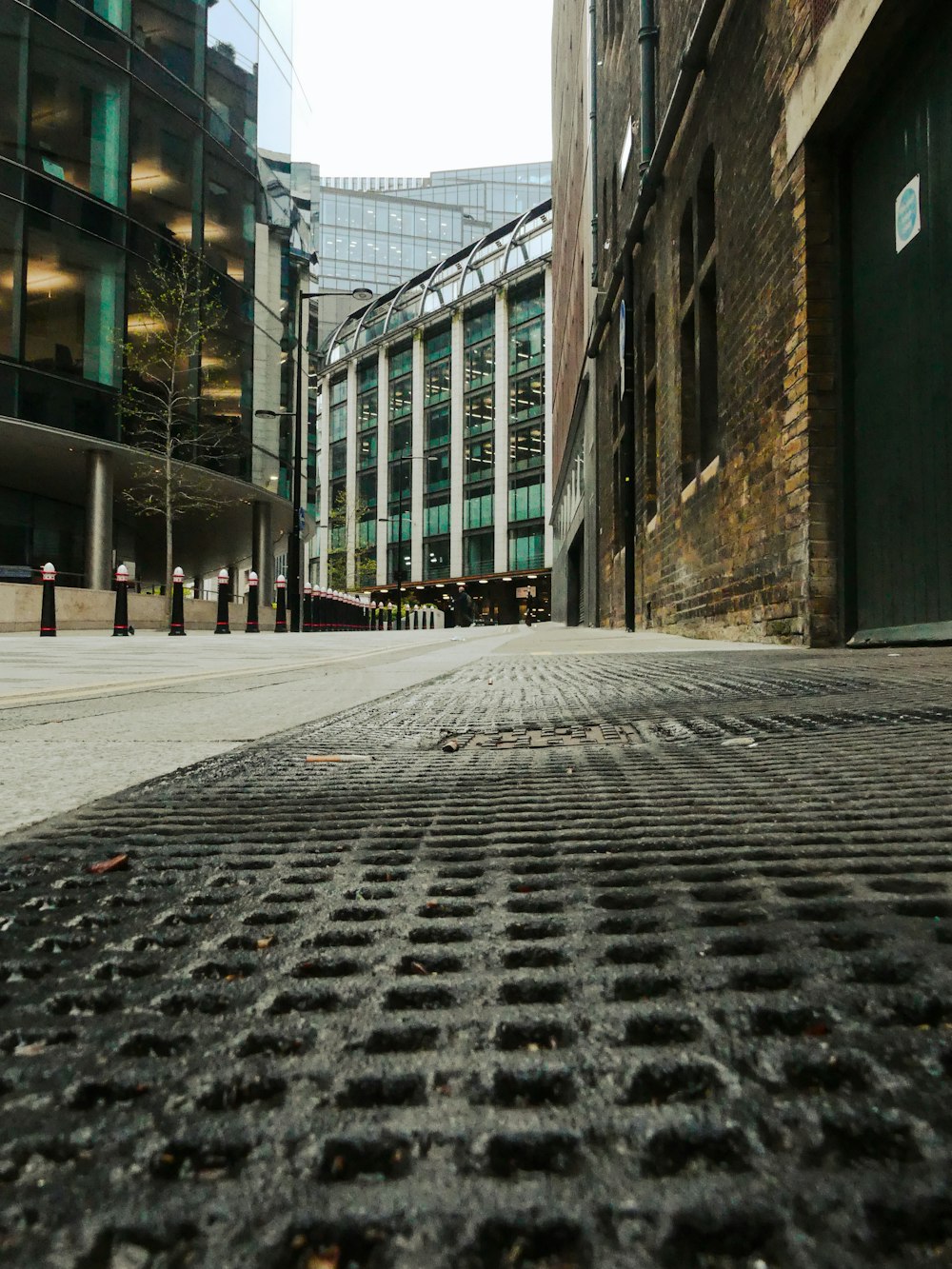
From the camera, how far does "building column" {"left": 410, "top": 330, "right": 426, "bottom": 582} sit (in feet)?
191

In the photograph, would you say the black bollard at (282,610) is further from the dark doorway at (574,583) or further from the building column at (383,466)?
the building column at (383,466)

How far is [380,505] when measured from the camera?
61125mm

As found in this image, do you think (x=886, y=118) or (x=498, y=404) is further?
(x=498, y=404)

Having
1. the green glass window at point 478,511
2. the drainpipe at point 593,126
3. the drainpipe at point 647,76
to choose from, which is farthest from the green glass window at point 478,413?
the drainpipe at point 647,76

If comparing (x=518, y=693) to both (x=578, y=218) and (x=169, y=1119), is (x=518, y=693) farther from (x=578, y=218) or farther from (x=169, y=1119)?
(x=578, y=218)

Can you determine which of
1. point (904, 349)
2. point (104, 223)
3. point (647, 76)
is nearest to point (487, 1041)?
point (904, 349)

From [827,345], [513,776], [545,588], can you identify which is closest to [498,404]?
[545,588]

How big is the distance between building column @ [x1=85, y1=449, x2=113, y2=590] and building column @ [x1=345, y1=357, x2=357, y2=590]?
40.9 m

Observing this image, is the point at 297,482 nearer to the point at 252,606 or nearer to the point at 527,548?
the point at 252,606

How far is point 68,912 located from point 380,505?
6139 centimetres

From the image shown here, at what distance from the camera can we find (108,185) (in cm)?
2067

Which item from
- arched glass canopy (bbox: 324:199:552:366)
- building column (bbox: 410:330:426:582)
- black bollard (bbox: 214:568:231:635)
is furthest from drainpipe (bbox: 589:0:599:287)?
building column (bbox: 410:330:426:582)

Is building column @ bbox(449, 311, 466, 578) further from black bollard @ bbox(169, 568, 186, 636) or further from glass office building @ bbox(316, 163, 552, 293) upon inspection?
black bollard @ bbox(169, 568, 186, 636)

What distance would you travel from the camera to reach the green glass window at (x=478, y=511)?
54062 mm
